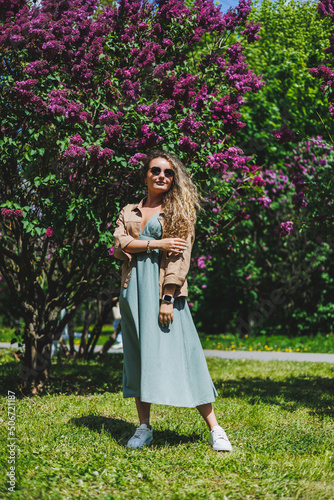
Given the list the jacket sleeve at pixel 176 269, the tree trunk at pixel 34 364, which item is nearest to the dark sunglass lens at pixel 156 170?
the jacket sleeve at pixel 176 269

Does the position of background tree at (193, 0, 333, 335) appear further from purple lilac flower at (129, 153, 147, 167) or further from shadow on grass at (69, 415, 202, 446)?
shadow on grass at (69, 415, 202, 446)

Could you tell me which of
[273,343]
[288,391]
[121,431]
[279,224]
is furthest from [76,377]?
[279,224]

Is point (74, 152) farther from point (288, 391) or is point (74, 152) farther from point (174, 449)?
point (288, 391)

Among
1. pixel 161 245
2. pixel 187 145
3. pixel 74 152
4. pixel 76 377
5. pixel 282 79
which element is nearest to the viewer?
pixel 161 245

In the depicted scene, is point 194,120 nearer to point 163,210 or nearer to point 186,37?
point 186,37

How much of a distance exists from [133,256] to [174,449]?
3.97 ft

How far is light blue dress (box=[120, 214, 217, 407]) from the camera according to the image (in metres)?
2.90

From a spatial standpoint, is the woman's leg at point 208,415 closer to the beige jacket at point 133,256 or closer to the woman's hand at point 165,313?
the woman's hand at point 165,313

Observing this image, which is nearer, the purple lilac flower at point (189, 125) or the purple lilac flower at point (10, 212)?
the purple lilac flower at point (10, 212)

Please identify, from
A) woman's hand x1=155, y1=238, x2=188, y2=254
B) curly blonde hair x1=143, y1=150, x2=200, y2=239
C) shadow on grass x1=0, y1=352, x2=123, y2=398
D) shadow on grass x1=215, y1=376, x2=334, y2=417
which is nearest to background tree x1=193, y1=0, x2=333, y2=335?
shadow on grass x1=0, y1=352, x2=123, y2=398

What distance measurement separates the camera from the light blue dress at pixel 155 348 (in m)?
2.90

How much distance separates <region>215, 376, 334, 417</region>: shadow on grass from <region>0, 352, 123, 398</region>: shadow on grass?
1.31 meters

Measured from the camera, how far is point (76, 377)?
599 centimetres

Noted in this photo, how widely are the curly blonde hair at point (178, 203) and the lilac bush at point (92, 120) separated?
0.83 m
